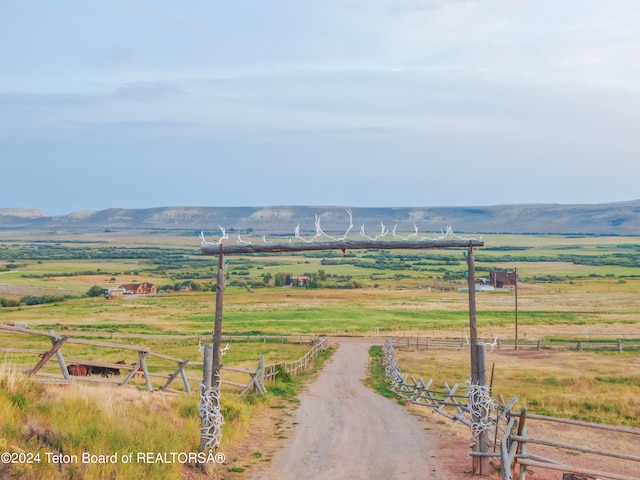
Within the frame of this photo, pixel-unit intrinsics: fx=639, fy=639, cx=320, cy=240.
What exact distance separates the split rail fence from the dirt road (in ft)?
2.78

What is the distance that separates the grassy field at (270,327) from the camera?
11.7m

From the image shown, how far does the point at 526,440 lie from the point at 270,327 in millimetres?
50926

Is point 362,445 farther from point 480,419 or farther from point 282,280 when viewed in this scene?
point 282,280

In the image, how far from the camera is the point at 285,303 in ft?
279

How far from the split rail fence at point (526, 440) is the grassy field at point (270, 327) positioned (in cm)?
353

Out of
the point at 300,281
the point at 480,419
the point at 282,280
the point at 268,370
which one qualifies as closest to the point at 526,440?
the point at 480,419

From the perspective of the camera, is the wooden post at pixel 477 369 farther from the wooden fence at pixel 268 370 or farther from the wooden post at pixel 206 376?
the wooden fence at pixel 268 370

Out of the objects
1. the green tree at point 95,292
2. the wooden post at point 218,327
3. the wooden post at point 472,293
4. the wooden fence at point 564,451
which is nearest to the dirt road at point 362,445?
the wooden fence at point 564,451

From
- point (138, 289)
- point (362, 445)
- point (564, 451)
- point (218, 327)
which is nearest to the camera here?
point (218, 327)

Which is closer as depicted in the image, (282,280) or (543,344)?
(543,344)

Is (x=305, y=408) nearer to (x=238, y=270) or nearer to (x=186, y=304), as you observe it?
(x=186, y=304)

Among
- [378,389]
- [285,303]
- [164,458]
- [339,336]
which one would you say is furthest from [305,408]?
[285,303]

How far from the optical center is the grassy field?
11.7 m

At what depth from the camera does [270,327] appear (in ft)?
202
